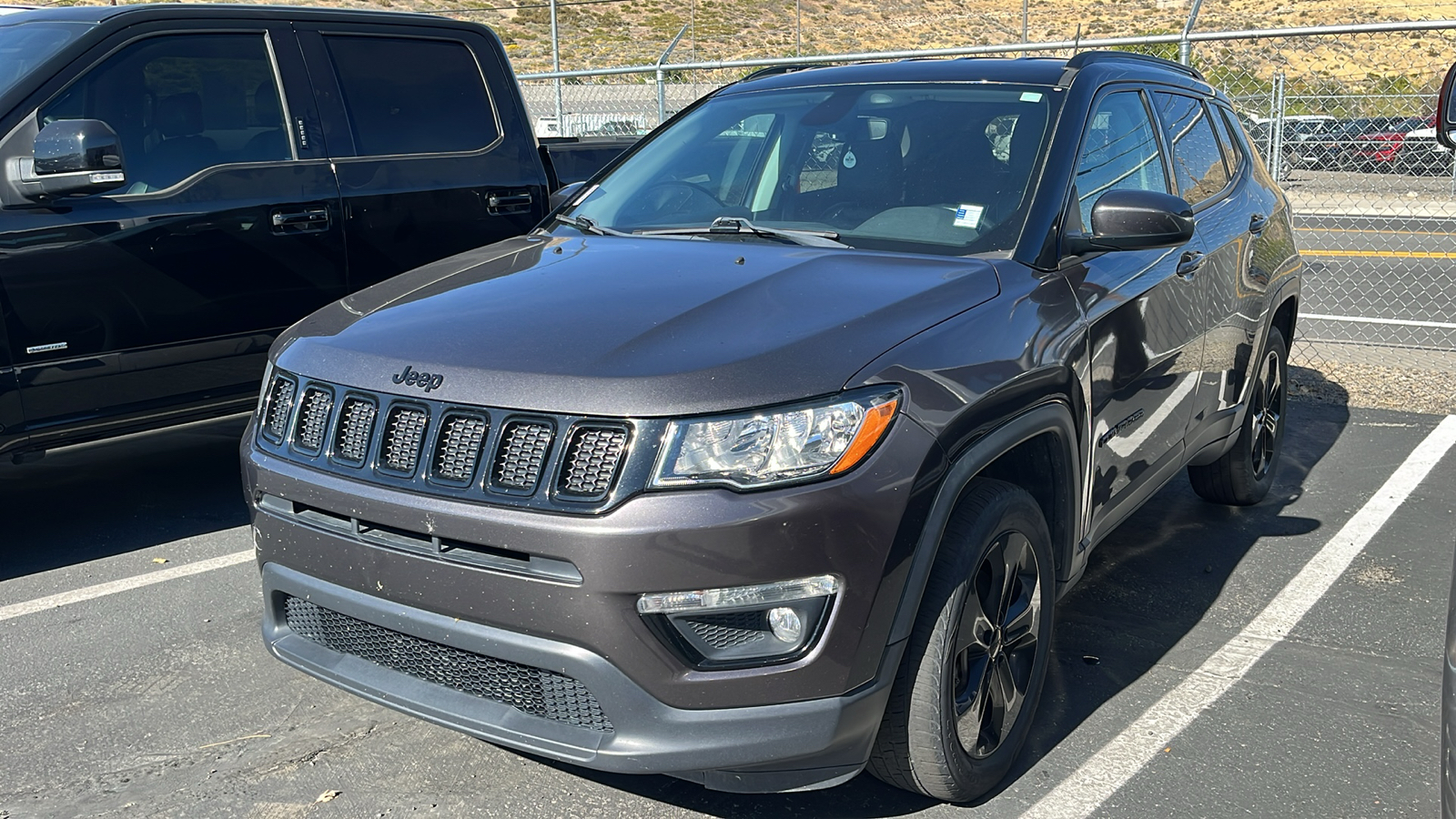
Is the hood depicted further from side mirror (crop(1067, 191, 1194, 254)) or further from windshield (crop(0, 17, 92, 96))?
windshield (crop(0, 17, 92, 96))

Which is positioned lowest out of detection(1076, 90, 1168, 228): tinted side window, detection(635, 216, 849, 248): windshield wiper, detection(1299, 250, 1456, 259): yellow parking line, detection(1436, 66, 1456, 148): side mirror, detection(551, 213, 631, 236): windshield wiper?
detection(1299, 250, 1456, 259): yellow parking line

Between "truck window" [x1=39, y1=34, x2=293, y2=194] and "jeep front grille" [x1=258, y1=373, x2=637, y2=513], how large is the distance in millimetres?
2463

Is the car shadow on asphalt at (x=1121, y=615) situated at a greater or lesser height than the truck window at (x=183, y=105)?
lesser

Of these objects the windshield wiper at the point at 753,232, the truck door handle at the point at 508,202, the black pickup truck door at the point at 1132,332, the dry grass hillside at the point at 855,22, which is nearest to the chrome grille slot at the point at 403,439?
the windshield wiper at the point at 753,232

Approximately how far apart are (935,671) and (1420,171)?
17.3 m

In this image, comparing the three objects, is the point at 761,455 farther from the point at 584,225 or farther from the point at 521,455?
the point at 584,225

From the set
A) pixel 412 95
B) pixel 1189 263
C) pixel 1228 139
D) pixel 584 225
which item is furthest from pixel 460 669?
pixel 1228 139

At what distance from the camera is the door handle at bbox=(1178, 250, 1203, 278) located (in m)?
4.07

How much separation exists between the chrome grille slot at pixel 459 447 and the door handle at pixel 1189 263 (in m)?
2.50

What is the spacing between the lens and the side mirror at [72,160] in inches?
169

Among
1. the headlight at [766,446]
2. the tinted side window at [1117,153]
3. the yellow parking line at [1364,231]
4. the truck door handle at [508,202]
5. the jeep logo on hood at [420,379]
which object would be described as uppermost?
the tinted side window at [1117,153]

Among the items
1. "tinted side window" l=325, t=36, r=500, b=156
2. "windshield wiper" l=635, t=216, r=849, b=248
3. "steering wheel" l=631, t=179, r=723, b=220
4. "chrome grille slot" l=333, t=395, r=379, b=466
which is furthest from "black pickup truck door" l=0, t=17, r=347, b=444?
"chrome grille slot" l=333, t=395, r=379, b=466

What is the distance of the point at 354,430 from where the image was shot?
2807 mm

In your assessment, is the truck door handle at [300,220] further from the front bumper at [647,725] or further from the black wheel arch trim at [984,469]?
the black wheel arch trim at [984,469]
